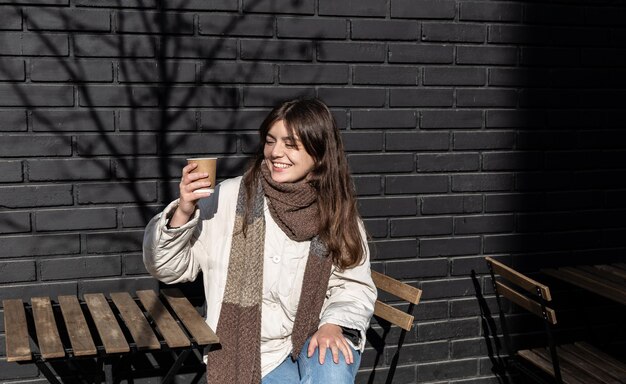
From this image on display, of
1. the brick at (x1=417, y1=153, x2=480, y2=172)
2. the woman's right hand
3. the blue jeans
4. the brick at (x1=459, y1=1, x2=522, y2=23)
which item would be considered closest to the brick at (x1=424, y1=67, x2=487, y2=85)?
the brick at (x1=459, y1=1, x2=522, y2=23)

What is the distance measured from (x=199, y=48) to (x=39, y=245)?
3.94 feet

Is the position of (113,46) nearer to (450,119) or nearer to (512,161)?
(450,119)

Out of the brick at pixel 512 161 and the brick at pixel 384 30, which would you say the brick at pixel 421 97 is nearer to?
the brick at pixel 384 30

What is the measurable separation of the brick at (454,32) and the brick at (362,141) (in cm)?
58

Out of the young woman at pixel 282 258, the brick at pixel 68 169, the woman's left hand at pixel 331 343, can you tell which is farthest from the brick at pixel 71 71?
the woman's left hand at pixel 331 343

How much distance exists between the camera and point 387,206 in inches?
175

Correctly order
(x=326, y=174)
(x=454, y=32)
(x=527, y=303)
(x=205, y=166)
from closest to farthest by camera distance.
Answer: (x=205, y=166)
(x=326, y=174)
(x=527, y=303)
(x=454, y=32)

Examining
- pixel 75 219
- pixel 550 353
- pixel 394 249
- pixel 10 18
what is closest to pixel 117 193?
pixel 75 219

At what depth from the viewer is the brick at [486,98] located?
14.8ft

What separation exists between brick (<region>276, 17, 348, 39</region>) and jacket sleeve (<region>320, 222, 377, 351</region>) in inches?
42.8

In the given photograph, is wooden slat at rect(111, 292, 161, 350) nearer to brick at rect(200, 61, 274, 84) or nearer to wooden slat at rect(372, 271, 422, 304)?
brick at rect(200, 61, 274, 84)

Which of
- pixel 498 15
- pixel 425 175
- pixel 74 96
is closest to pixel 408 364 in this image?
pixel 425 175

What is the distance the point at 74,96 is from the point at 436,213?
1.99m

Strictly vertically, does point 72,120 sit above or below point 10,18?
below
